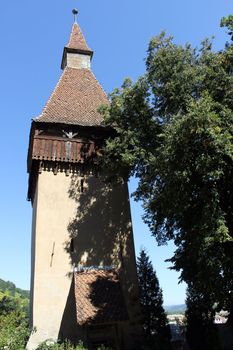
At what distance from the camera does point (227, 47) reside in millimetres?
17500

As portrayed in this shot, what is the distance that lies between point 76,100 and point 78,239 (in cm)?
899

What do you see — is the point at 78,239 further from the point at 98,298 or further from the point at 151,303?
the point at 151,303

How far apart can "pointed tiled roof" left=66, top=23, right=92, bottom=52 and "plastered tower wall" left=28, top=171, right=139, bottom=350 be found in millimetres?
11640

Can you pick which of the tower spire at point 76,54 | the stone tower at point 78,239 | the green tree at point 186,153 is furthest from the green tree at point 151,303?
the tower spire at point 76,54

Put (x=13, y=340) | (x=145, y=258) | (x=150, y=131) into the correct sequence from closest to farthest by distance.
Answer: (x=13, y=340) < (x=150, y=131) < (x=145, y=258)

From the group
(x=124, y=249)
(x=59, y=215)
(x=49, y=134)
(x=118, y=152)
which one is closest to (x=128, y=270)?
(x=124, y=249)

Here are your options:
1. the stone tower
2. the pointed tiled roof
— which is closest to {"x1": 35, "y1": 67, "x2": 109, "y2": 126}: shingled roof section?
the stone tower

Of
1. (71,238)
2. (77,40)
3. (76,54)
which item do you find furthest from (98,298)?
(77,40)

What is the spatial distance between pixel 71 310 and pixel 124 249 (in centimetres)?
417

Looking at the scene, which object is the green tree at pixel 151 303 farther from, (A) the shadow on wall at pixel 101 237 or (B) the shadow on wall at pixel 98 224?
(B) the shadow on wall at pixel 98 224

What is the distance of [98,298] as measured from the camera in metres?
17.5

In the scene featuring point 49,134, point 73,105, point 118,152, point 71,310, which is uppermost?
point 73,105

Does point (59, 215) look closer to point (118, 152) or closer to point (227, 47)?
point (118, 152)

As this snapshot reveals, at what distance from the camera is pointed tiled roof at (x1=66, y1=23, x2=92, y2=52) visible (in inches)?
1104
